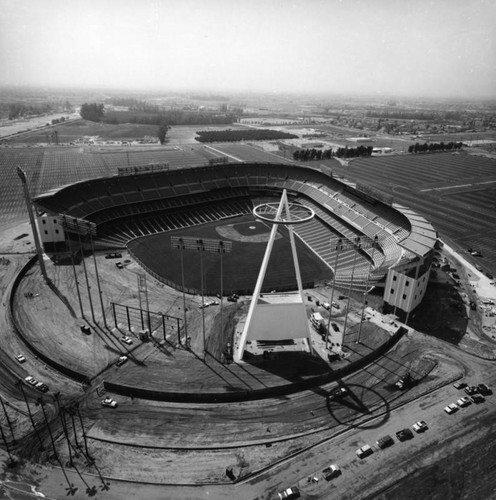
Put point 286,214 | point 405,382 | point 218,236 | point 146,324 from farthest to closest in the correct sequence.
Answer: point 218,236 → point 146,324 → point 286,214 → point 405,382

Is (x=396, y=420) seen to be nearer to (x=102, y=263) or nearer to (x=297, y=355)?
(x=297, y=355)

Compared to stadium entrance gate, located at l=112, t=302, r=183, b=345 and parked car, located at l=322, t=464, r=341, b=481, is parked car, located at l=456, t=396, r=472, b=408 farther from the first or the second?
stadium entrance gate, located at l=112, t=302, r=183, b=345

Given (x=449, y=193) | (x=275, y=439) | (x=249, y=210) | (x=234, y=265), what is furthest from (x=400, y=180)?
(x=275, y=439)

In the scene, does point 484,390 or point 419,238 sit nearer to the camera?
point 484,390

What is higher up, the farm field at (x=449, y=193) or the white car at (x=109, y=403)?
the white car at (x=109, y=403)

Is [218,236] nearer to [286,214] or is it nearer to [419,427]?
[286,214]

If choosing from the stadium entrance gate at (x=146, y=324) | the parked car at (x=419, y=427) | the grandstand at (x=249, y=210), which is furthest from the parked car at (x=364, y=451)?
the grandstand at (x=249, y=210)

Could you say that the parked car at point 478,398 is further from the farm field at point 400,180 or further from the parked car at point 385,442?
the farm field at point 400,180

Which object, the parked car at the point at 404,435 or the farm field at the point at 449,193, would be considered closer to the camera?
the parked car at the point at 404,435
